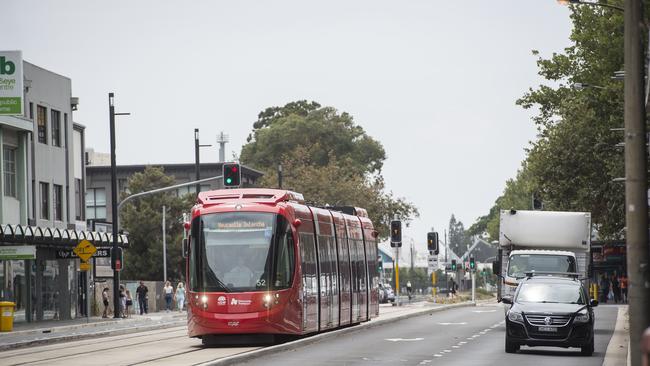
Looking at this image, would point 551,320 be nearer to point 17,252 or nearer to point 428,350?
point 428,350

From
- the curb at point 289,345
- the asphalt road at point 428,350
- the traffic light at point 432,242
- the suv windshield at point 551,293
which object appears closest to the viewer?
the curb at point 289,345

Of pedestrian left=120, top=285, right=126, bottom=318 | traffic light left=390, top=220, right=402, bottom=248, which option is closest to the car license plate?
traffic light left=390, top=220, right=402, bottom=248

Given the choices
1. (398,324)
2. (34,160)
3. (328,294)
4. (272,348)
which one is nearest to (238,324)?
(272,348)

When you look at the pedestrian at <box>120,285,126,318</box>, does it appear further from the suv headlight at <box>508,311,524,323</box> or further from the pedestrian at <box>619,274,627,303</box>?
the suv headlight at <box>508,311,524,323</box>

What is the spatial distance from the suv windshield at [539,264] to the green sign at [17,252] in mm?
19492

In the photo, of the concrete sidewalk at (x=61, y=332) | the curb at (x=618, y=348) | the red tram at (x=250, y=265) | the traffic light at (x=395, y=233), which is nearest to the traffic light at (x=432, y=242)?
the traffic light at (x=395, y=233)

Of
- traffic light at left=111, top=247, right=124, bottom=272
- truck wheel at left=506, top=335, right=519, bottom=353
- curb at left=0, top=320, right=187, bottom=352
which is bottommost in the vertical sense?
curb at left=0, top=320, right=187, bottom=352

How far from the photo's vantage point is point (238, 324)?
95.4 feet

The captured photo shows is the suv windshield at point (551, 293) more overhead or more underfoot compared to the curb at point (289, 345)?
more overhead

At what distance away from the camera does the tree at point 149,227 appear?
305 feet

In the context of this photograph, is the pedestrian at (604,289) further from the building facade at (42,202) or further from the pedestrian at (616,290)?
the building facade at (42,202)

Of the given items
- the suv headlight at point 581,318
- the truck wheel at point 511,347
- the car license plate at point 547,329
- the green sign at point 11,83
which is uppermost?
the green sign at point 11,83

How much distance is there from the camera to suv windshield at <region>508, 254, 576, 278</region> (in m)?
35.9

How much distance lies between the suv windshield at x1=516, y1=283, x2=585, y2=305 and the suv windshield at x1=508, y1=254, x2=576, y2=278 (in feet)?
24.9
